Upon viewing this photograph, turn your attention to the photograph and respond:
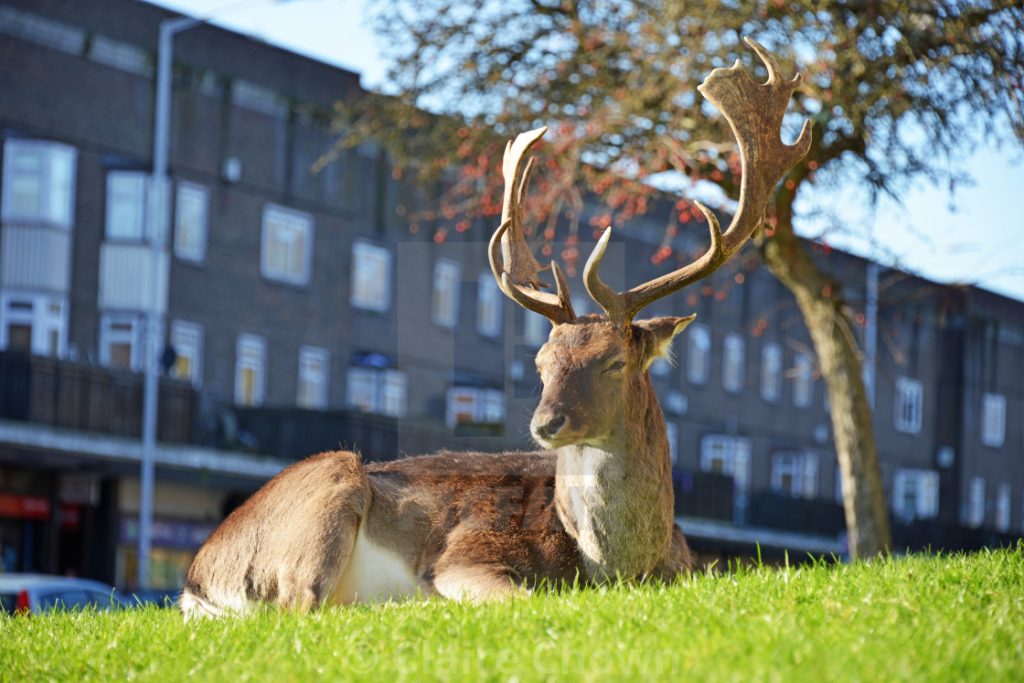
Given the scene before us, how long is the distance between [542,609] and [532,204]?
12.2m

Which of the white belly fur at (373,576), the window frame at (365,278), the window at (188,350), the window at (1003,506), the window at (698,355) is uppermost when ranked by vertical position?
the window frame at (365,278)

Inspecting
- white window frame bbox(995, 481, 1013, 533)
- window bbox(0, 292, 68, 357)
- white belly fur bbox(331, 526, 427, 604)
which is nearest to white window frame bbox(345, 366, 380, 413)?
window bbox(0, 292, 68, 357)

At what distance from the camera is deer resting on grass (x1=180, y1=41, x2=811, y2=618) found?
8.74 m

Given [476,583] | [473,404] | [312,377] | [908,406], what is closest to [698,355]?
[908,406]

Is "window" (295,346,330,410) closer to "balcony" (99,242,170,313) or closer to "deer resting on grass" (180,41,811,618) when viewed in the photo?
"balcony" (99,242,170,313)

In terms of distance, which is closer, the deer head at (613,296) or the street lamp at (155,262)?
the deer head at (613,296)

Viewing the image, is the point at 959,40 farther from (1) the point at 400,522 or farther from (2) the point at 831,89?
(1) the point at 400,522

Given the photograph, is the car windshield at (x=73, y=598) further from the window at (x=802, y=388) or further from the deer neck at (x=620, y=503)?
the window at (x=802, y=388)

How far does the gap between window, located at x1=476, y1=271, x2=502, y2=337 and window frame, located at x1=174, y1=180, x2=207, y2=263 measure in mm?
10001

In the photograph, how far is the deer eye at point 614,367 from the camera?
28.8ft

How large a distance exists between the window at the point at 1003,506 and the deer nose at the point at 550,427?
59.6m

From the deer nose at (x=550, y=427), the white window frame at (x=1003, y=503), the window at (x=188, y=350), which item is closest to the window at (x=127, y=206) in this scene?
the window at (x=188, y=350)

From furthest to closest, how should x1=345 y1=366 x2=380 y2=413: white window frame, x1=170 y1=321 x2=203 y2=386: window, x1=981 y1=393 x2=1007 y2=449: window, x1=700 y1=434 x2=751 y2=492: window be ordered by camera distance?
1. x1=981 y1=393 x2=1007 y2=449: window
2. x1=700 y1=434 x2=751 y2=492: window
3. x1=345 y1=366 x2=380 y2=413: white window frame
4. x1=170 y1=321 x2=203 y2=386: window

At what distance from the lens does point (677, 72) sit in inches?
693
